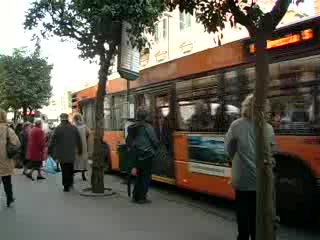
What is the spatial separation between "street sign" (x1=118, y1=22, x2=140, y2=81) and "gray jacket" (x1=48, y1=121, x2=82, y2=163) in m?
1.85

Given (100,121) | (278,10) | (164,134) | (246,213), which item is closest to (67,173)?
(100,121)

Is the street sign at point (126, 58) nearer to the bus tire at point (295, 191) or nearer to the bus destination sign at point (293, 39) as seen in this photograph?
the bus destination sign at point (293, 39)

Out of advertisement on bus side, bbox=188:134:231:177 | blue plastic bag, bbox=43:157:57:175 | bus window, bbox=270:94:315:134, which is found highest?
bus window, bbox=270:94:315:134

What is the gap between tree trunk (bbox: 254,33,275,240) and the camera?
219 inches

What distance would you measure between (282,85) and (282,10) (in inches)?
127

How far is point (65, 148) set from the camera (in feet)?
43.1

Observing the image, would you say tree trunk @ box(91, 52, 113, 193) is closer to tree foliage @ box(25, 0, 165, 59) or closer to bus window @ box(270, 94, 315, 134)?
tree foliage @ box(25, 0, 165, 59)

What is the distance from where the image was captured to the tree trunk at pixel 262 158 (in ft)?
18.2

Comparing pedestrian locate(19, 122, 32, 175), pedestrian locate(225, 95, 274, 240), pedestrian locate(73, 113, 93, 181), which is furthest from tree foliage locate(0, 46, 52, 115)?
pedestrian locate(225, 95, 274, 240)

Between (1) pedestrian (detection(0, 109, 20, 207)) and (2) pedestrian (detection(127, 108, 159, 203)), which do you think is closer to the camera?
(1) pedestrian (detection(0, 109, 20, 207))

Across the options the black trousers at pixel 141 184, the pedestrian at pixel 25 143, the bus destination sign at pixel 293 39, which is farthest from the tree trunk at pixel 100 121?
the pedestrian at pixel 25 143

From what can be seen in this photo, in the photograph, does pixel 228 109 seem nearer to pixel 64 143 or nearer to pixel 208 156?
pixel 208 156

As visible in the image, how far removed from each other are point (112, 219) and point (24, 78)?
107 feet

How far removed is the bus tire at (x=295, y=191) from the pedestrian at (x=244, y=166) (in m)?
1.84
